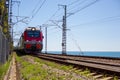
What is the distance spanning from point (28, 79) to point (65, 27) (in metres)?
36.7

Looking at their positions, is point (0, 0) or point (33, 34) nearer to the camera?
point (0, 0)

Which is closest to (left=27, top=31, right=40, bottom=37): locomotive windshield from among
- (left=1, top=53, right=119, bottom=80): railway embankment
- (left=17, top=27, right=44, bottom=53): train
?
(left=17, top=27, right=44, bottom=53): train

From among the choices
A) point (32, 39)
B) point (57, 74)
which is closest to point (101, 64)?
point (57, 74)

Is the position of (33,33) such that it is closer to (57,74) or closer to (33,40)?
(33,40)

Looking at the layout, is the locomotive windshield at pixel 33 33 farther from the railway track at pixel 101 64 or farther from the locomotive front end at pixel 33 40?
the railway track at pixel 101 64

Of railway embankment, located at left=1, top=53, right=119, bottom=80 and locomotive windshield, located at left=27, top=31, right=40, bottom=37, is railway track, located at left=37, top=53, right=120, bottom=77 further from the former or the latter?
locomotive windshield, located at left=27, top=31, right=40, bottom=37

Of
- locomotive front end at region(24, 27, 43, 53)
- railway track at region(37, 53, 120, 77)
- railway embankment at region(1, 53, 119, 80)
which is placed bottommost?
railway embankment at region(1, 53, 119, 80)

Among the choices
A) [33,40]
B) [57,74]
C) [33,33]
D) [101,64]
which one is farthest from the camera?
[33,40]

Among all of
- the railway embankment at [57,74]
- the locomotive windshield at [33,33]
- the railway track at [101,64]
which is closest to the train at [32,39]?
the locomotive windshield at [33,33]

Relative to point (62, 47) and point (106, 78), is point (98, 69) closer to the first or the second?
point (106, 78)

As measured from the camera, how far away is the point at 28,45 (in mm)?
44188

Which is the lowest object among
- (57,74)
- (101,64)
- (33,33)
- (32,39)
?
(57,74)

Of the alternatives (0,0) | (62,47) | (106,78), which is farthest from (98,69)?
(62,47)

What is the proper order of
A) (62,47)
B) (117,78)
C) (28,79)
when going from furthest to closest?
(62,47) < (28,79) < (117,78)
